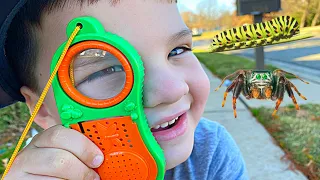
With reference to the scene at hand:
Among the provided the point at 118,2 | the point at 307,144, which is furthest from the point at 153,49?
the point at 307,144

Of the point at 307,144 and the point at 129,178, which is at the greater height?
the point at 129,178

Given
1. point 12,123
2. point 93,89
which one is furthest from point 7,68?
point 12,123

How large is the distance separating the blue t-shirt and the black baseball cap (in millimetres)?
554

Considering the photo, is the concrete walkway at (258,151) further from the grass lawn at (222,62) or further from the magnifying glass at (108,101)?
the magnifying glass at (108,101)

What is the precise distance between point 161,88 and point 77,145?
0.18 metres

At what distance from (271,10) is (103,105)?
0.31 metres

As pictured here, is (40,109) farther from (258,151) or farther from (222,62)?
(258,151)

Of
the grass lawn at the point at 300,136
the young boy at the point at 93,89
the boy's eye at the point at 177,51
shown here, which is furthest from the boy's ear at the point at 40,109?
the grass lawn at the point at 300,136

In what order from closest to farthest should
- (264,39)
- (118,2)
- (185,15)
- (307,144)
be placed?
(264,39) → (118,2) → (185,15) → (307,144)

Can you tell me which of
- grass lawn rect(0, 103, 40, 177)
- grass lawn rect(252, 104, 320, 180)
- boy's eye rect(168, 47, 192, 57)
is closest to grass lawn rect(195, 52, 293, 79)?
boy's eye rect(168, 47, 192, 57)

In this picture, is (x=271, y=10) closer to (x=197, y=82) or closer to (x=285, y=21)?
(x=285, y=21)

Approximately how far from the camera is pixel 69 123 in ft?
2.22

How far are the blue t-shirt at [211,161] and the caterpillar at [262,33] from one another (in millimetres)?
835

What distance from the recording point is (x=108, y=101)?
0.64 meters
